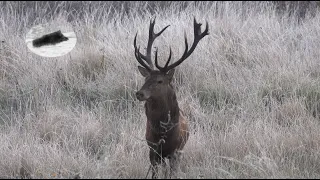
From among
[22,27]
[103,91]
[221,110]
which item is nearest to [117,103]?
[103,91]

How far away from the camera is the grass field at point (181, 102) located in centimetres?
422

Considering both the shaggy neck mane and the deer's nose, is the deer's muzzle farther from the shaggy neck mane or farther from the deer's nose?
the shaggy neck mane

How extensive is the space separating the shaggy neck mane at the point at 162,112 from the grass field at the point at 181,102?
25 cm

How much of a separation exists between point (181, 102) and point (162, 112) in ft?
5.84

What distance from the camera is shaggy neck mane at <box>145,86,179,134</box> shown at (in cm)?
367

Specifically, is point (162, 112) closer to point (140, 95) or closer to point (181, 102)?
point (140, 95)

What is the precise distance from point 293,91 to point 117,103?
1.85 meters

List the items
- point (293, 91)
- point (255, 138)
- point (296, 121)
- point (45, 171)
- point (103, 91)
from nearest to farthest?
point (45, 171) → point (255, 138) → point (296, 121) → point (293, 91) → point (103, 91)

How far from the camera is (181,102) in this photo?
5488mm

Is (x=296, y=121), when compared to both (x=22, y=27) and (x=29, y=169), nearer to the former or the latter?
(x=29, y=169)

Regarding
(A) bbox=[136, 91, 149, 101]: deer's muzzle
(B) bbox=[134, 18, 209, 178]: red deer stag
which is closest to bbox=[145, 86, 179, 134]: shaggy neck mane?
(B) bbox=[134, 18, 209, 178]: red deer stag

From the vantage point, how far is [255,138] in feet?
14.8

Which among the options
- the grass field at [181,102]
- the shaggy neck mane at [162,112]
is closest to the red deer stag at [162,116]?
the shaggy neck mane at [162,112]

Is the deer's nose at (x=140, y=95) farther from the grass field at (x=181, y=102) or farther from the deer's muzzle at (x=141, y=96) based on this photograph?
the grass field at (x=181, y=102)
